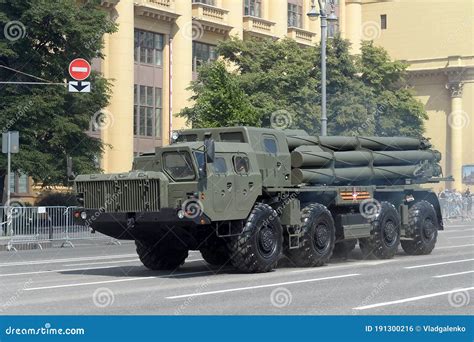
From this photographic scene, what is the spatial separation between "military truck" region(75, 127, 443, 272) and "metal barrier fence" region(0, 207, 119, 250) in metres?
11.9

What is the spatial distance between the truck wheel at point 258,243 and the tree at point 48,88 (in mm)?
20769

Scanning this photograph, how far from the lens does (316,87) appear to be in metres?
56.0

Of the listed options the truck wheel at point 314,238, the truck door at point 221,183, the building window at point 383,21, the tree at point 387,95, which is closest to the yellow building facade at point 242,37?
the building window at point 383,21

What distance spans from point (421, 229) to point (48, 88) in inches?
776

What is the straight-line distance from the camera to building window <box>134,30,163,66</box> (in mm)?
57250

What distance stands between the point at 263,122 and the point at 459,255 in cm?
2559

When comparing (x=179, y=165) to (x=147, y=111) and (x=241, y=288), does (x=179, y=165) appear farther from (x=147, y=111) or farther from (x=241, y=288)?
(x=147, y=111)

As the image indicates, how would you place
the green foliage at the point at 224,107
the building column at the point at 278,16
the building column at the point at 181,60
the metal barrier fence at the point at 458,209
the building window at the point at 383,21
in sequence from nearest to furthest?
the green foliage at the point at 224,107
the building column at the point at 181,60
the metal barrier fence at the point at 458,209
the building column at the point at 278,16
the building window at the point at 383,21

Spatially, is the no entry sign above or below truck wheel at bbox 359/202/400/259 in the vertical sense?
above

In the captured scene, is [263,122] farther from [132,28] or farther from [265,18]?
[265,18]

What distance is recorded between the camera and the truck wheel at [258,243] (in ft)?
67.9

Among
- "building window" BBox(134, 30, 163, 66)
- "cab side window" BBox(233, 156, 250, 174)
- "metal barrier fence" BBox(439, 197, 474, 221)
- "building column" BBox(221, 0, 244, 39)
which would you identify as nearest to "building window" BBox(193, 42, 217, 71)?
"building column" BBox(221, 0, 244, 39)

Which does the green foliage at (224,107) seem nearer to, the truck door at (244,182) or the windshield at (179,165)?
the truck door at (244,182)

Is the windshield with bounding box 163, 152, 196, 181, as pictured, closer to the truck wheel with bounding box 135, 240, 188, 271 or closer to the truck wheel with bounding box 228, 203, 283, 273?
the truck wheel with bounding box 228, 203, 283, 273
